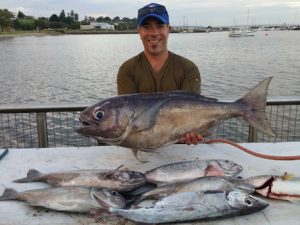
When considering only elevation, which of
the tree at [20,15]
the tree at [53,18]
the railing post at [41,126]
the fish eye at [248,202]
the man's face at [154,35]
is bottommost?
the railing post at [41,126]

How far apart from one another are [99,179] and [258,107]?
147 cm

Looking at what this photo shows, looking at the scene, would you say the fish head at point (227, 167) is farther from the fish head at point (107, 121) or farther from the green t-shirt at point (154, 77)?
the green t-shirt at point (154, 77)

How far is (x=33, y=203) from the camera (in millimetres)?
2629

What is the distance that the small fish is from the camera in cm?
270

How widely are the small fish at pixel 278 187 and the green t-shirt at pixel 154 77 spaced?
1753mm

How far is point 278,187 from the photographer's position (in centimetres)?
273

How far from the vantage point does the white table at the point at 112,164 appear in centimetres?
248

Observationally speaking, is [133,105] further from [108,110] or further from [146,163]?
[146,163]

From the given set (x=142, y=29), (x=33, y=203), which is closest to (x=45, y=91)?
(x=142, y=29)

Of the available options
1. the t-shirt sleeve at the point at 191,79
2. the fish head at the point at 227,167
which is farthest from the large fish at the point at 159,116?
the t-shirt sleeve at the point at 191,79

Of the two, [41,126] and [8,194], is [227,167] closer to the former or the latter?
[8,194]

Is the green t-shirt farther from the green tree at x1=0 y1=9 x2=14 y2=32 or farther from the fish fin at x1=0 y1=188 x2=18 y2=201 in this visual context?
the green tree at x1=0 y1=9 x2=14 y2=32

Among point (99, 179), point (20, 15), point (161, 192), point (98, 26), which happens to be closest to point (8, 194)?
point (99, 179)

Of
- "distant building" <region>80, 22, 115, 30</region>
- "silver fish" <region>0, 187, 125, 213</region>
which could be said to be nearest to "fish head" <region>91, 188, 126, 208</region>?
"silver fish" <region>0, 187, 125, 213</region>
